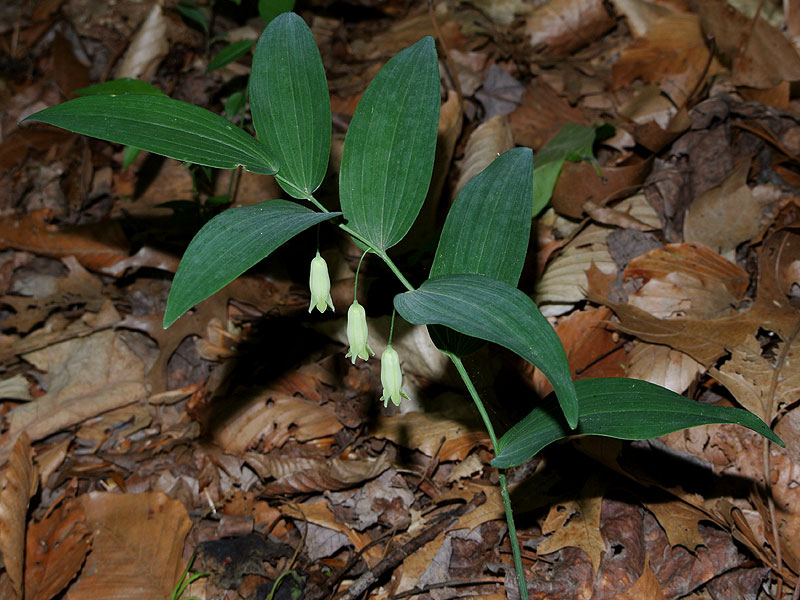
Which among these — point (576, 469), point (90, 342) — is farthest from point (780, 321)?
point (90, 342)

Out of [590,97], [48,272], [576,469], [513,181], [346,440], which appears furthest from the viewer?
[590,97]

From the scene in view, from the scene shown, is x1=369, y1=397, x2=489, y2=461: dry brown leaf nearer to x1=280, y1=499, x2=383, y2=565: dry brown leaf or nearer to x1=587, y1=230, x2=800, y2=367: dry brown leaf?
x1=280, y1=499, x2=383, y2=565: dry brown leaf

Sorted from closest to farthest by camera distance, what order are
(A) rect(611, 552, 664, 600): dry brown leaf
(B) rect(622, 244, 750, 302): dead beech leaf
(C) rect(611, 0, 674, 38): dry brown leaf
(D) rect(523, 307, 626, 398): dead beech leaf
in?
(A) rect(611, 552, 664, 600): dry brown leaf → (D) rect(523, 307, 626, 398): dead beech leaf → (B) rect(622, 244, 750, 302): dead beech leaf → (C) rect(611, 0, 674, 38): dry brown leaf

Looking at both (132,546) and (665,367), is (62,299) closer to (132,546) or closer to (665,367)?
(132,546)

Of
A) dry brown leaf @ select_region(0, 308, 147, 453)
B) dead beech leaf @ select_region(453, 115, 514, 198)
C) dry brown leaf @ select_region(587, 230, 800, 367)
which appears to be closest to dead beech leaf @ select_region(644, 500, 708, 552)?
dry brown leaf @ select_region(587, 230, 800, 367)

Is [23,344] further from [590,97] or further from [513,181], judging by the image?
[590,97]

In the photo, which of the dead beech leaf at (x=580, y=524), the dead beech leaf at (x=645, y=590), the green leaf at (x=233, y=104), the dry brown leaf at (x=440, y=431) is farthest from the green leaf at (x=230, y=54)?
the dead beech leaf at (x=645, y=590)
